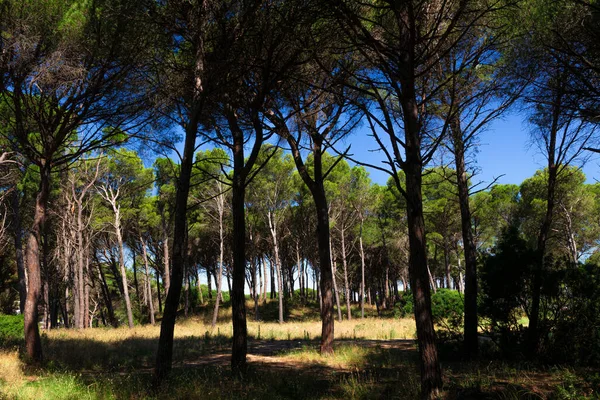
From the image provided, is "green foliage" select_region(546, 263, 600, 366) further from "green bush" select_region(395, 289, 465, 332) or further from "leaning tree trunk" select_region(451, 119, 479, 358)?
"green bush" select_region(395, 289, 465, 332)

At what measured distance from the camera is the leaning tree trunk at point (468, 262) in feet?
27.2

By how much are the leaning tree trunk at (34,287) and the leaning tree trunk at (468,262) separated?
32.0 ft

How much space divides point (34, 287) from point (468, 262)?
1031 cm

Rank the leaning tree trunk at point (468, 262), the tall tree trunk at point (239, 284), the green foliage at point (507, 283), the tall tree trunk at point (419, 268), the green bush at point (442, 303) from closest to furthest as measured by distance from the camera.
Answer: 1. the tall tree trunk at point (419, 268)
2. the tall tree trunk at point (239, 284)
3. the green foliage at point (507, 283)
4. the leaning tree trunk at point (468, 262)
5. the green bush at point (442, 303)

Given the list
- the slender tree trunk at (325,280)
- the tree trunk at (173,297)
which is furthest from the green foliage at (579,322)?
the tree trunk at (173,297)

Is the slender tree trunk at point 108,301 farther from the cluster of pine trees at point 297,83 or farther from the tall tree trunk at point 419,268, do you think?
the tall tree trunk at point 419,268

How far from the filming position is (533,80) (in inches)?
335

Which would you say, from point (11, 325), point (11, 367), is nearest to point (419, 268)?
point (11, 367)

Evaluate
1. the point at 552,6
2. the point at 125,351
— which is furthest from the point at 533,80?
the point at 125,351

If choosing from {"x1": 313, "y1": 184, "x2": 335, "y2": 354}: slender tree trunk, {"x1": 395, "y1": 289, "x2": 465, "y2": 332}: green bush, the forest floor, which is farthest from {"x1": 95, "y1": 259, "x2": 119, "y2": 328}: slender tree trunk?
{"x1": 313, "y1": 184, "x2": 335, "y2": 354}: slender tree trunk

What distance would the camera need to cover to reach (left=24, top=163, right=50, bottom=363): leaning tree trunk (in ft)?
29.2

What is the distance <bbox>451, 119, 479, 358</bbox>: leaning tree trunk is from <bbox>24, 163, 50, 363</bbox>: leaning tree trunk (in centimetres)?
977

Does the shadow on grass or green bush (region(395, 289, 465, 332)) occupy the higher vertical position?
the shadow on grass

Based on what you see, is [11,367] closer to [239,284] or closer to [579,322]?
[239,284]
